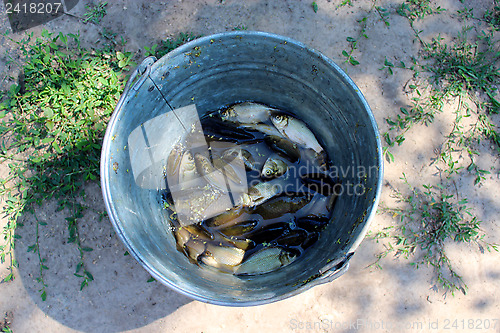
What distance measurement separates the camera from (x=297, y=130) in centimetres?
277

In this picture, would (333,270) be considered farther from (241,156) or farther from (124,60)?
(124,60)

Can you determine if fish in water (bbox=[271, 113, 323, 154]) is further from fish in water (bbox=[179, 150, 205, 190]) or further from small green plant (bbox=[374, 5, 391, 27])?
small green plant (bbox=[374, 5, 391, 27])

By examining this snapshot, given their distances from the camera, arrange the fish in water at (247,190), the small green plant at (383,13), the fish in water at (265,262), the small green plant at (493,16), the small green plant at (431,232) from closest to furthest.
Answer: the fish in water at (265,262)
the fish in water at (247,190)
the small green plant at (431,232)
the small green plant at (383,13)
the small green plant at (493,16)

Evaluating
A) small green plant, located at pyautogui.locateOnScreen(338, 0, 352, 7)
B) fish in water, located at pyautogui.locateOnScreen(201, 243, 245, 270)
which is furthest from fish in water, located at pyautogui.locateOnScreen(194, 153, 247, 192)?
small green plant, located at pyautogui.locateOnScreen(338, 0, 352, 7)

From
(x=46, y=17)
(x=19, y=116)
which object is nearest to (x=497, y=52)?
(x=46, y=17)

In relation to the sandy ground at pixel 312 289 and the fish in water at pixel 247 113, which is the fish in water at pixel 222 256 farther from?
the fish in water at pixel 247 113

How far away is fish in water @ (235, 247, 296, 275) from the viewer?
8.25ft

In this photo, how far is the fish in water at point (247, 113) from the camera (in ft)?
9.21

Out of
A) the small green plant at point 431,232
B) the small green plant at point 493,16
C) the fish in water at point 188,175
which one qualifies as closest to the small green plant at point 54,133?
the fish in water at point 188,175

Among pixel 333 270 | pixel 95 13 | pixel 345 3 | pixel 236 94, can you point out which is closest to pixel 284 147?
pixel 236 94

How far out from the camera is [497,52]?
3.48 m

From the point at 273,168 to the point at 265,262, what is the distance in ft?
2.56

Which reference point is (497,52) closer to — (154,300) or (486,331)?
(486,331)

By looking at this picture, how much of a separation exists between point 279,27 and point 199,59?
1409 mm
